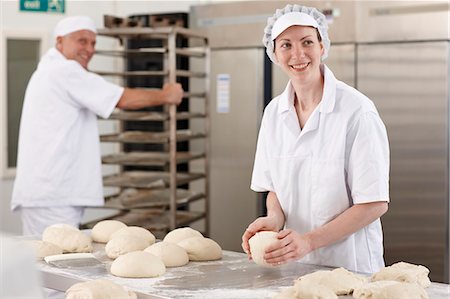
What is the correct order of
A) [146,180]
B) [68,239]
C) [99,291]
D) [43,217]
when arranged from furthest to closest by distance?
[146,180], [43,217], [68,239], [99,291]

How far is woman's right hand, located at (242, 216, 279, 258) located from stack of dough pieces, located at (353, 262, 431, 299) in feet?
1.43

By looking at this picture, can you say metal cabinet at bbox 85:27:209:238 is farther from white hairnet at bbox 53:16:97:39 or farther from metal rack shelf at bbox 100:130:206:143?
white hairnet at bbox 53:16:97:39

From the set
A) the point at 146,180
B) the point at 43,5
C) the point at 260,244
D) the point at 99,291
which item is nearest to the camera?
the point at 99,291

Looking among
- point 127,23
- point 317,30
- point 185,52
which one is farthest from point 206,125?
point 317,30

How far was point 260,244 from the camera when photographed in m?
2.22

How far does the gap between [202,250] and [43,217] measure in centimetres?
161

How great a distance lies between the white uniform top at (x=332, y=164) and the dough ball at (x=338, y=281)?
15.0 inches

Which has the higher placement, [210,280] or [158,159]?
[158,159]

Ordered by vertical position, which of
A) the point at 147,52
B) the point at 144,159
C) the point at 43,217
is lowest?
the point at 43,217

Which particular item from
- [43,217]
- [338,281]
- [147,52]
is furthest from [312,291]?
[147,52]

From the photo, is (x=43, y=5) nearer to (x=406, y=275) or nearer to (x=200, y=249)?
(x=200, y=249)

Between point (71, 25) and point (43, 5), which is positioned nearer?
point (71, 25)

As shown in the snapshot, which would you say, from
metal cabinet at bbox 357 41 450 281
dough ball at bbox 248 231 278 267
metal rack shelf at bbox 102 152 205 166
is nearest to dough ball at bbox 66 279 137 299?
dough ball at bbox 248 231 278 267

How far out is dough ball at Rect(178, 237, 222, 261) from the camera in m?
2.36
